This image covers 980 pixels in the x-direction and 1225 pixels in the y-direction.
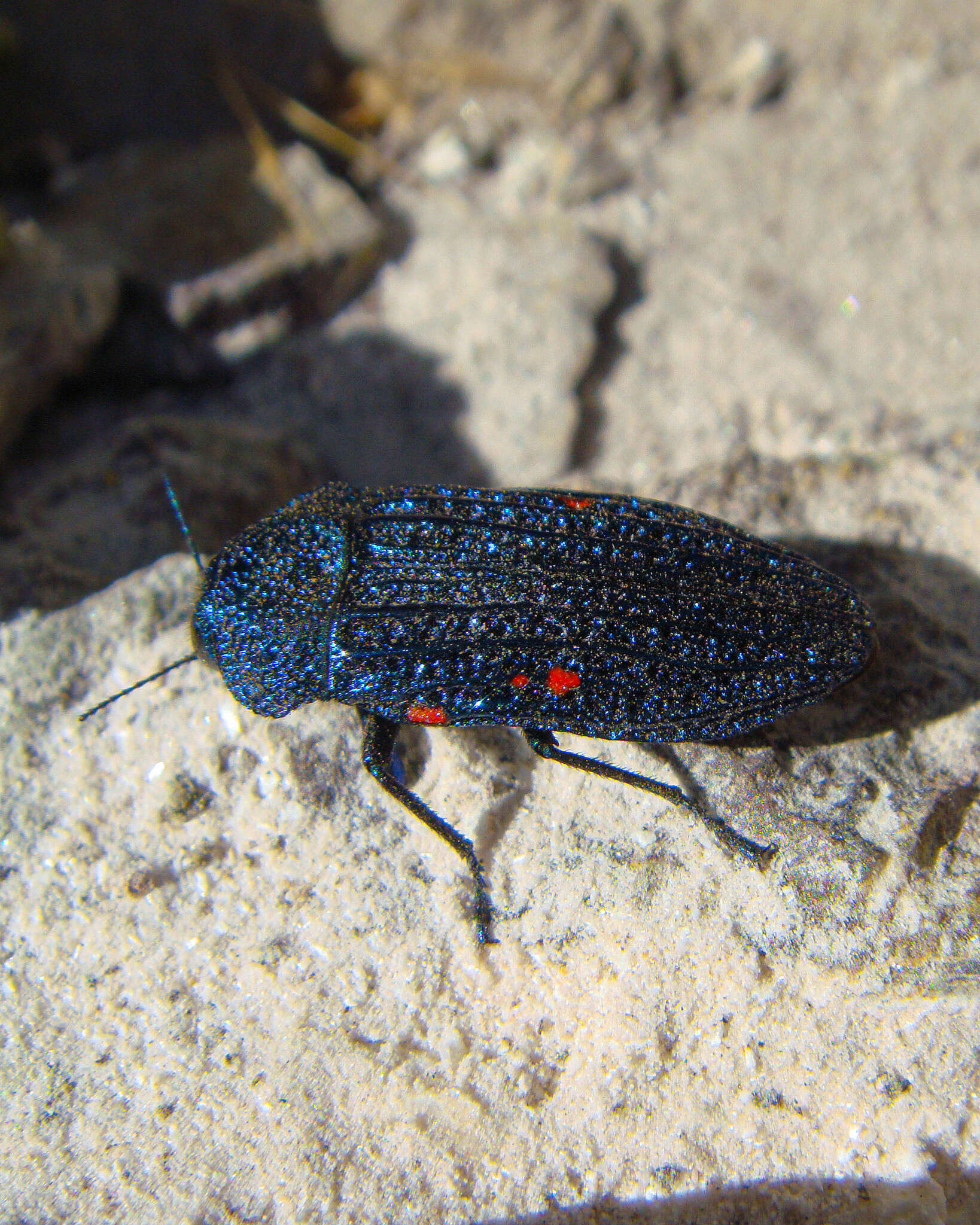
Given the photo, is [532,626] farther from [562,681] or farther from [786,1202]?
[786,1202]

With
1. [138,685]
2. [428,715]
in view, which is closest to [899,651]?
[428,715]

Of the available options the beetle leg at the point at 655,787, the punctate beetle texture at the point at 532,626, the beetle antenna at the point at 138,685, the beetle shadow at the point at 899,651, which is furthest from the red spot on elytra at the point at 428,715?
the beetle shadow at the point at 899,651

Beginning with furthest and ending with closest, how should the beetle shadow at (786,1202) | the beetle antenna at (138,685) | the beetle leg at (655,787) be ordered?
the beetle antenna at (138,685)
the beetle leg at (655,787)
the beetle shadow at (786,1202)

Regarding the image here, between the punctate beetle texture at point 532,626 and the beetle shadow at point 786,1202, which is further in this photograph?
the punctate beetle texture at point 532,626

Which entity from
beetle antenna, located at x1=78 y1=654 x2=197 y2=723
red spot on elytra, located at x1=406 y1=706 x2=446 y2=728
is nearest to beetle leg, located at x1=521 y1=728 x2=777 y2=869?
red spot on elytra, located at x1=406 y1=706 x2=446 y2=728

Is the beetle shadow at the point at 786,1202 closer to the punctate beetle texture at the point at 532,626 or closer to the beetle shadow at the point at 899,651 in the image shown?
the punctate beetle texture at the point at 532,626

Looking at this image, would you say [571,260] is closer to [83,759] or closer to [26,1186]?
[83,759]
